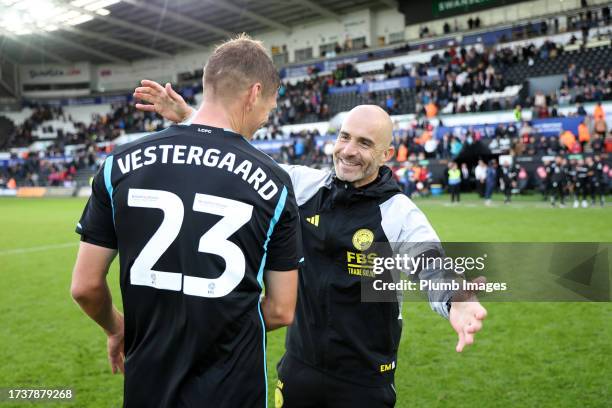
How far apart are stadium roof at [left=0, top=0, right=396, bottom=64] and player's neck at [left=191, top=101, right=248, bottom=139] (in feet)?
124

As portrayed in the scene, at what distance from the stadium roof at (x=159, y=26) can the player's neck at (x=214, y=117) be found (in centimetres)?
3789

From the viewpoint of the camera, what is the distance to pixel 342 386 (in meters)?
2.36

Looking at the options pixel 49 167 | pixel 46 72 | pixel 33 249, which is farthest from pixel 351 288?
pixel 46 72

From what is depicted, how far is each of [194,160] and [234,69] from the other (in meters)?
0.39

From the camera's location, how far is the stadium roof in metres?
37.7

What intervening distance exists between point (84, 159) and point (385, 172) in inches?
1674

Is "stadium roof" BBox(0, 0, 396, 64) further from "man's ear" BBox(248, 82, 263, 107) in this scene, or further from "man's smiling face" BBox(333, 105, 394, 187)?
"man's ear" BBox(248, 82, 263, 107)

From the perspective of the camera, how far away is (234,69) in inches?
71.7

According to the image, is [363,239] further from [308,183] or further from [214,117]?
[214,117]

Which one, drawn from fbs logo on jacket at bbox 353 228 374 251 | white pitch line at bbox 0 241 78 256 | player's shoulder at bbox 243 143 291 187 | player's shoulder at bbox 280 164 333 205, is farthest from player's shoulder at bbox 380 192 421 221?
white pitch line at bbox 0 241 78 256

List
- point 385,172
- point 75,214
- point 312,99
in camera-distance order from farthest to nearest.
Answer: point 312,99, point 75,214, point 385,172

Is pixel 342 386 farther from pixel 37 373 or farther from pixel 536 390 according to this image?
pixel 37 373

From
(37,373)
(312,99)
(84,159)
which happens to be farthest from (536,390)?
(84,159)

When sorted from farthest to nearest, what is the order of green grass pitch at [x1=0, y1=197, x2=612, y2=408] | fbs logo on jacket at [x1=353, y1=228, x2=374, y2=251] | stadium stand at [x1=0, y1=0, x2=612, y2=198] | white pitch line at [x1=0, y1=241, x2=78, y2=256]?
stadium stand at [x1=0, y1=0, x2=612, y2=198]
white pitch line at [x1=0, y1=241, x2=78, y2=256]
green grass pitch at [x1=0, y1=197, x2=612, y2=408]
fbs logo on jacket at [x1=353, y1=228, x2=374, y2=251]
